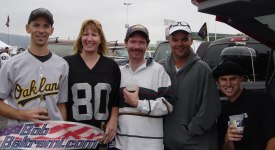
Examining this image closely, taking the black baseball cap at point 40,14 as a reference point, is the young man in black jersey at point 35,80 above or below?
below

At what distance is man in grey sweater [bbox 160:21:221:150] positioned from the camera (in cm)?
303

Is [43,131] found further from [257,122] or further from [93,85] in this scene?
[257,122]

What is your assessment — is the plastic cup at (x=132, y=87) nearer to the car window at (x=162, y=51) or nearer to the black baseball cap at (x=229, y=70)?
the black baseball cap at (x=229, y=70)

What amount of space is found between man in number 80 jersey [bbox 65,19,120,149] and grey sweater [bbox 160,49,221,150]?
478 mm

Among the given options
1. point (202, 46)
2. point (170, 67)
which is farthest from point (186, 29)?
point (202, 46)

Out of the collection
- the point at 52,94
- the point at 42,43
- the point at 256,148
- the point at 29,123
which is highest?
the point at 42,43

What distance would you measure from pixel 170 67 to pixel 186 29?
35cm

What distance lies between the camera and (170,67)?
130 inches

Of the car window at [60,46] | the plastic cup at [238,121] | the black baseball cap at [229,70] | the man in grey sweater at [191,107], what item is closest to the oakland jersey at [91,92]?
the man in grey sweater at [191,107]

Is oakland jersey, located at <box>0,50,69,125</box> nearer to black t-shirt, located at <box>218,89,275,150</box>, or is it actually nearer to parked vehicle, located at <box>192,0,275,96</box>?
parked vehicle, located at <box>192,0,275,96</box>

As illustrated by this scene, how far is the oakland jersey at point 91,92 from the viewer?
10.1 ft

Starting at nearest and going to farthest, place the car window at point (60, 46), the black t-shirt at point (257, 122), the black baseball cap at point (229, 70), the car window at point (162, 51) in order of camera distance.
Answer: the black t-shirt at point (257, 122) → the black baseball cap at point (229, 70) → the car window at point (162, 51) → the car window at point (60, 46)

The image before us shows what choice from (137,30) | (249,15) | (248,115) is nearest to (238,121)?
(248,115)

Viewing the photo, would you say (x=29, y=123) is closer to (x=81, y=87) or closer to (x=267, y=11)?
(x=81, y=87)
